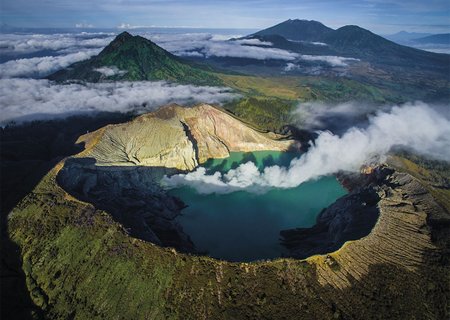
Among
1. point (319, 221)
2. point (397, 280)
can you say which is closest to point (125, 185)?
point (319, 221)

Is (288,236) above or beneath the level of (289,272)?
beneath

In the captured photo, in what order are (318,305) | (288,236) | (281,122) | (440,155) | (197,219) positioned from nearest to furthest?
(318,305)
(288,236)
(197,219)
(440,155)
(281,122)

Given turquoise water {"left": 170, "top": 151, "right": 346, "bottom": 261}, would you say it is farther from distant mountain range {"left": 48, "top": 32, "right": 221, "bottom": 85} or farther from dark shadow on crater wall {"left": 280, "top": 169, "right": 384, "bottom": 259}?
distant mountain range {"left": 48, "top": 32, "right": 221, "bottom": 85}

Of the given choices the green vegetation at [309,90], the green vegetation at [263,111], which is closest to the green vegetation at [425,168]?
the green vegetation at [263,111]

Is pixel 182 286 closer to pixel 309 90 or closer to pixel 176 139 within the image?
pixel 176 139

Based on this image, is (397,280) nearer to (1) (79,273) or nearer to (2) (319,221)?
(2) (319,221)

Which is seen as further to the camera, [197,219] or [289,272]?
[197,219]
